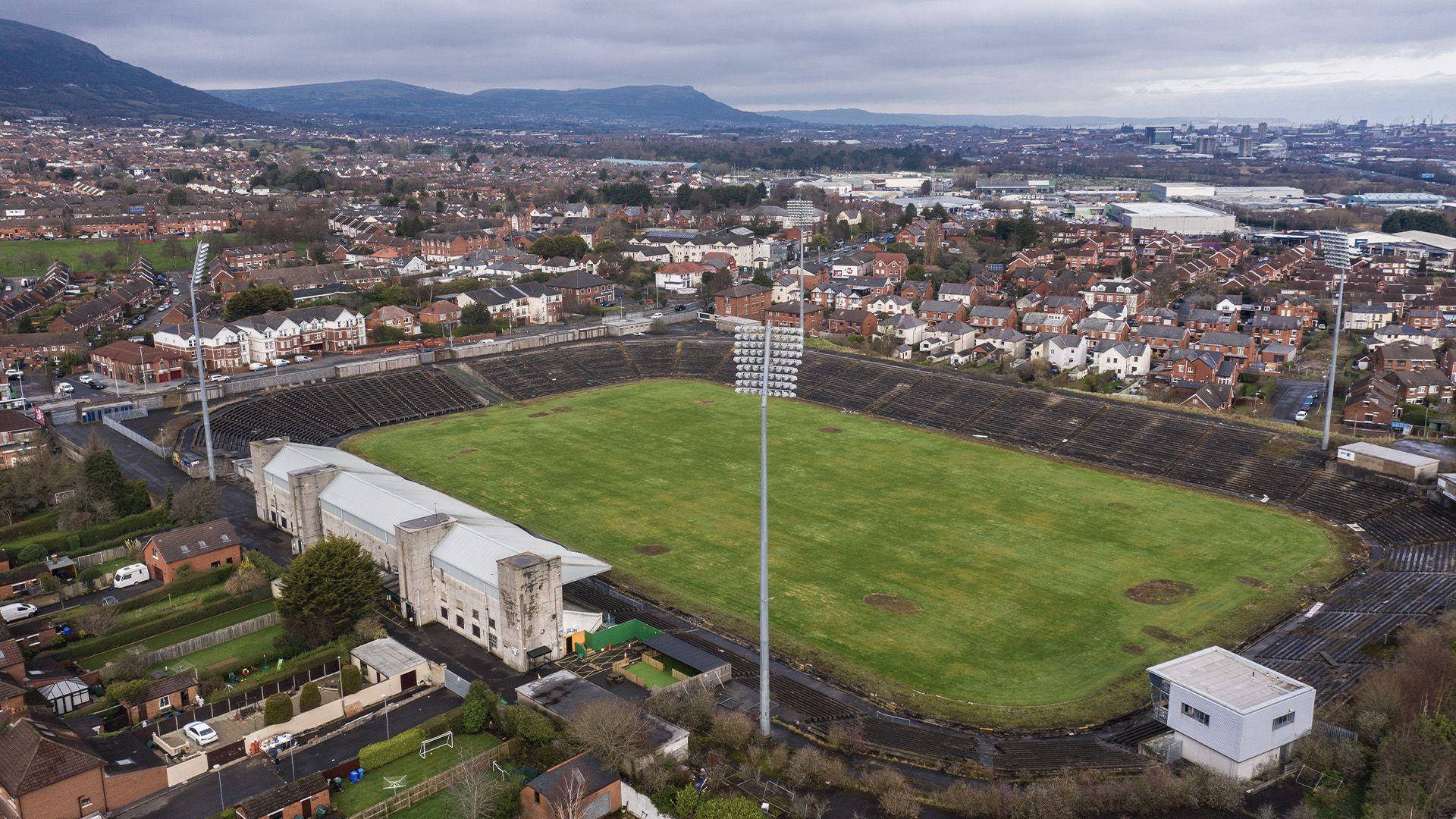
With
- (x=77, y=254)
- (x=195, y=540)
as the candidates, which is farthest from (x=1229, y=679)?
(x=77, y=254)

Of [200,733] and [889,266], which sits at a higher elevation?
[889,266]

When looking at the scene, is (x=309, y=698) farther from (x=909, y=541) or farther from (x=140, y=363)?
(x=140, y=363)

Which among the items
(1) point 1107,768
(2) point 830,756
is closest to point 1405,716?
(1) point 1107,768

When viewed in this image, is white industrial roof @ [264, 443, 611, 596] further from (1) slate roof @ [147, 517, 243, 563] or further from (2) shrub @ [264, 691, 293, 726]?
(2) shrub @ [264, 691, 293, 726]

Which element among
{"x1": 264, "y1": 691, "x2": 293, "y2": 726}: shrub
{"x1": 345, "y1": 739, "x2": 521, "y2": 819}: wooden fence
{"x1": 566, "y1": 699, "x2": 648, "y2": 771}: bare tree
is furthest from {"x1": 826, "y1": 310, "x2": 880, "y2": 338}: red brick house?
{"x1": 264, "y1": 691, "x2": 293, "y2": 726}: shrub

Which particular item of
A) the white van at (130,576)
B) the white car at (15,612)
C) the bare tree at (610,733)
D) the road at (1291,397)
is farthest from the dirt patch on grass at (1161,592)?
the white car at (15,612)

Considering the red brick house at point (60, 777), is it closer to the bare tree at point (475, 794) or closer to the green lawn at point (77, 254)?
the bare tree at point (475, 794)

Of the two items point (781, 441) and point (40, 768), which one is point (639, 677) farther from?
point (781, 441)
